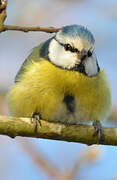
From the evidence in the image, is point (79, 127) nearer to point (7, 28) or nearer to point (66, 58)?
point (66, 58)

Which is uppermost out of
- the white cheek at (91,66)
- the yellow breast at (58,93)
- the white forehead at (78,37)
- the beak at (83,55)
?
the white forehead at (78,37)

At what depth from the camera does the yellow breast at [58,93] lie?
2428 mm

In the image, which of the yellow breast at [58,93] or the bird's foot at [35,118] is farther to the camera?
the yellow breast at [58,93]

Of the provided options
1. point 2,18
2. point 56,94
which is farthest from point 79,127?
point 2,18

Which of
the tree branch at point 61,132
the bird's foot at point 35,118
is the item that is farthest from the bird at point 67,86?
the tree branch at point 61,132

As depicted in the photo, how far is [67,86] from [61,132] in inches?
14.3

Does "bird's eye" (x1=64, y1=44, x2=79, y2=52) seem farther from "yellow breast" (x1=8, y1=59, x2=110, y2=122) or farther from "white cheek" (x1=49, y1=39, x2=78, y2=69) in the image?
"yellow breast" (x1=8, y1=59, x2=110, y2=122)

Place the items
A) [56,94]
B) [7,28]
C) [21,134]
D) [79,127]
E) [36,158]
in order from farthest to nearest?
[36,158] < [56,94] < [79,127] < [21,134] < [7,28]

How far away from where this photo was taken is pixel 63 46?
255cm

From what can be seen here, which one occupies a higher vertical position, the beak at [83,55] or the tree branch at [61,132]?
the beak at [83,55]

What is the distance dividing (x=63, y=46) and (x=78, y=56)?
0.16 metres

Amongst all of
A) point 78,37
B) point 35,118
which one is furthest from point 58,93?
point 78,37

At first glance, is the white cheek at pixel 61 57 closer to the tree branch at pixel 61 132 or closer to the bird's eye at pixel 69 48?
the bird's eye at pixel 69 48

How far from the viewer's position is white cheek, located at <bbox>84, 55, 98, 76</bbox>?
2.51 m
